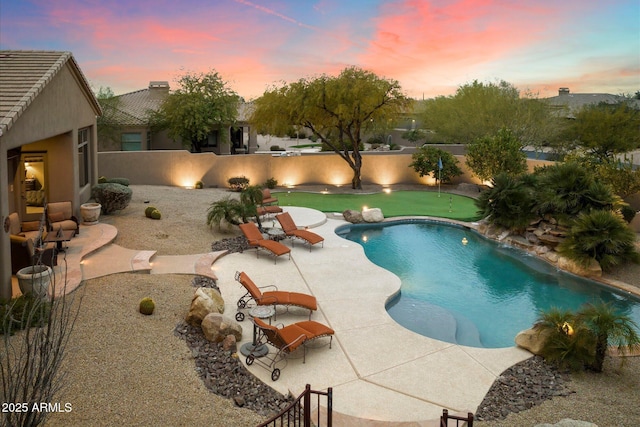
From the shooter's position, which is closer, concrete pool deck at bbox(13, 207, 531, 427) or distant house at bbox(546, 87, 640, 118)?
concrete pool deck at bbox(13, 207, 531, 427)

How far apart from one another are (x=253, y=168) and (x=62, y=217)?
15.1m

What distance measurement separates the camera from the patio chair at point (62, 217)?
13.3 meters

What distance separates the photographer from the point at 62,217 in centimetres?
1385

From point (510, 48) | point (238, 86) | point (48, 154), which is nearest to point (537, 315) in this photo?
point (48, 154)

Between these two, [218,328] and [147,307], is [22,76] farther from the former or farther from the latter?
[218,328]

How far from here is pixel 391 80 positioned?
25.6 m

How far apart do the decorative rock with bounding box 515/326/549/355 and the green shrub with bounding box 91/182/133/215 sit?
43.8 feet

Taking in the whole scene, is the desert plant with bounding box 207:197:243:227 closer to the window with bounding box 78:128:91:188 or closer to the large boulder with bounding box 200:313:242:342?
the window with bounding box 78:128:91:188

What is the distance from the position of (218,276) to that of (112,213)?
654cm

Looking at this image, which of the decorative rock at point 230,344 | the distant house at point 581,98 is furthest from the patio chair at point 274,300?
the distant house at point 581,98

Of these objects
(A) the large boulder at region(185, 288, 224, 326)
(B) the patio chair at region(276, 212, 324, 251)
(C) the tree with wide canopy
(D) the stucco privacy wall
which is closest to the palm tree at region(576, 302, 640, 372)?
(A) the large boulder at region(185, 288, 224, 326)

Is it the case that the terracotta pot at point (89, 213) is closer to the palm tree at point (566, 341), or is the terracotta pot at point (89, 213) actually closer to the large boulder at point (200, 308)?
the large boulder at point (200, 308)

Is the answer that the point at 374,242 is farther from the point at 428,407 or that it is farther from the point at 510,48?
the point at 510,48

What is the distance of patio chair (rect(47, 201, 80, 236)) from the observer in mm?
13334
